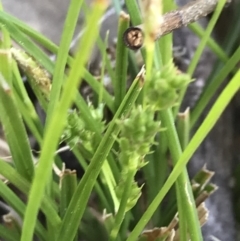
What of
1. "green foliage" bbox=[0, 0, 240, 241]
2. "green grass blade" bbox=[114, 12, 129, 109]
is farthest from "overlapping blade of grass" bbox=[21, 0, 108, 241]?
"green grass blade" bbox=[114, 12, 129, 109]

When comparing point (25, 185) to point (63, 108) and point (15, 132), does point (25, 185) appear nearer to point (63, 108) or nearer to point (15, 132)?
point (15, 132)

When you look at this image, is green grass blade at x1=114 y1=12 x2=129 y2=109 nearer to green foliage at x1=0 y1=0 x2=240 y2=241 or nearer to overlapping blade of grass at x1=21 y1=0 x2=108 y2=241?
green foliage at x1=0 y1=0 x2=240 y2=241

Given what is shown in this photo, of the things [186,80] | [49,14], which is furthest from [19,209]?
[49,14]

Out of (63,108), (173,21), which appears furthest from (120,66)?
(63,108)

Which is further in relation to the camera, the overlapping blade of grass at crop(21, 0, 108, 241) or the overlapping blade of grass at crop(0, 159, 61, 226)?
the overlapping blade of grass at crop(0, 159, 61, 226)

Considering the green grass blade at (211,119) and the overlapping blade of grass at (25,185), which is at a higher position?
the green grass blade at (211,119)

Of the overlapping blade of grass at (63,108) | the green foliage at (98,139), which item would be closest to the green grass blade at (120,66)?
the green foliage at (98,139)

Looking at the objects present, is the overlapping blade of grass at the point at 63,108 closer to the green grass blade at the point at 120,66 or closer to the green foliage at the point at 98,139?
the green foliage at the point at 98,139
